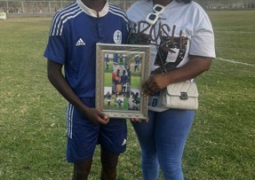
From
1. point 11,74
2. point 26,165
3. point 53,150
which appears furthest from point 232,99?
point 11,74

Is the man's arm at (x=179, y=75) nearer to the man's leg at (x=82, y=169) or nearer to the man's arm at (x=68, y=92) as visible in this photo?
the man's arm at (x=68, y=92)

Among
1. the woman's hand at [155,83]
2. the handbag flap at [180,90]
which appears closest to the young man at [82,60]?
the woman's hand at [155,83]

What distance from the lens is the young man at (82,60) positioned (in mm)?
2162

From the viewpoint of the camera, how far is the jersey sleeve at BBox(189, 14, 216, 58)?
2.10 m

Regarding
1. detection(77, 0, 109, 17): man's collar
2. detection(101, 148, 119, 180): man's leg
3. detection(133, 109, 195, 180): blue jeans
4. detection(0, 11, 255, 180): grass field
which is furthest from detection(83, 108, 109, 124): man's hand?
detection(0, 11, 255, 180): grass field

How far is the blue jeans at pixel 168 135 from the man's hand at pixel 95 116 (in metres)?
0.29

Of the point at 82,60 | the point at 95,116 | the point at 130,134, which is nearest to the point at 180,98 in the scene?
the point at 95,116

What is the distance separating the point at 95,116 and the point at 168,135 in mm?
505

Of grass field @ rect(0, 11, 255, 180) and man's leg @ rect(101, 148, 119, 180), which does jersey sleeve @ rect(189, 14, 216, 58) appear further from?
grass field @ rect(0, 11, 255, 180)

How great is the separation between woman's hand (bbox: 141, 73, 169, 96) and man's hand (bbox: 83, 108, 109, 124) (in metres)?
0.34

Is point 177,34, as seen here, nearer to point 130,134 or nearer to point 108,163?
point 108,163

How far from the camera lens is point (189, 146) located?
429 centimetres

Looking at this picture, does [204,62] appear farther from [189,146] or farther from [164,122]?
[189,146]

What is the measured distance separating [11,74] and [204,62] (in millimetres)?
7206
